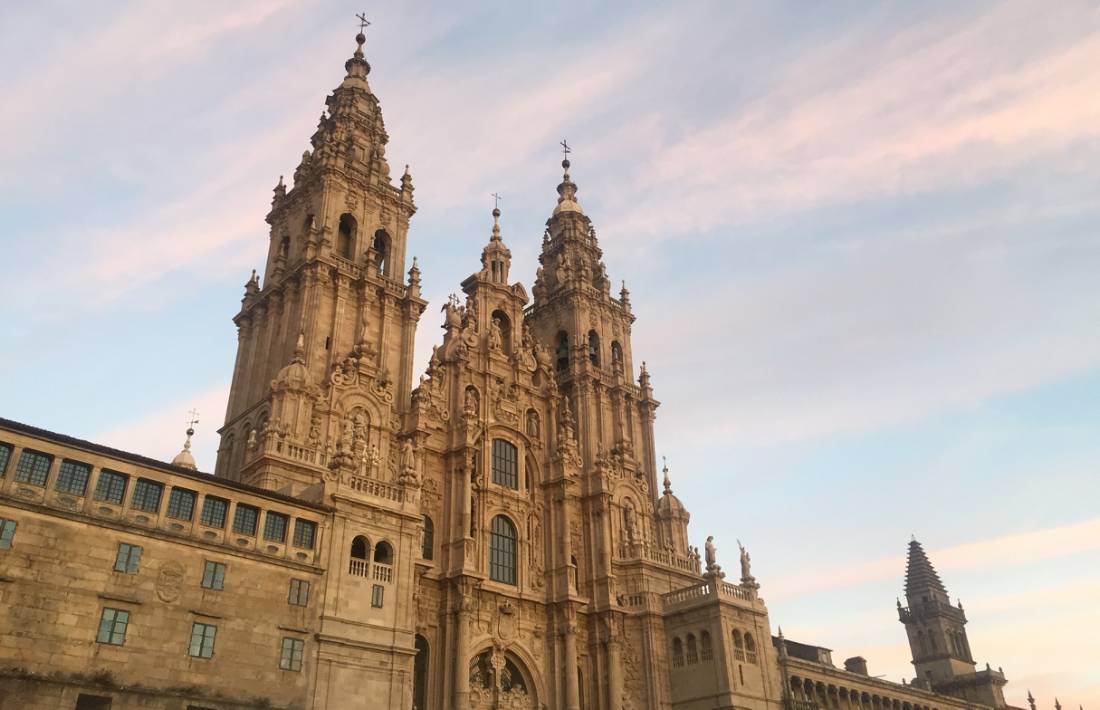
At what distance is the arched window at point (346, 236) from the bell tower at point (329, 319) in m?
0.08

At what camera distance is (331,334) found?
168 feet

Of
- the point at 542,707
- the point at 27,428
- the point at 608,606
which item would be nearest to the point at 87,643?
the point at 27,428

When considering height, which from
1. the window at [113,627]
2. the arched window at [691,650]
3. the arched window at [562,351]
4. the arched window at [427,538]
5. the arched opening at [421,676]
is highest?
the arched window at [562,351]

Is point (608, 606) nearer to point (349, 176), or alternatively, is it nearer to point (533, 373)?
point (533, 373)

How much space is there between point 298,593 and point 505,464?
2232 cm

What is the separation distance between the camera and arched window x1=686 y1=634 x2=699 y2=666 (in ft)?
176

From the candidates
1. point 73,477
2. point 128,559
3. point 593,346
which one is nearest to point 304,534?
point 128,559

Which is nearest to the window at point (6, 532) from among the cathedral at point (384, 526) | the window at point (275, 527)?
the cathedral at point (384, 526)

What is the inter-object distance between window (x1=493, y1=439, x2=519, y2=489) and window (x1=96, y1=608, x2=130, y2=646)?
27.1 m

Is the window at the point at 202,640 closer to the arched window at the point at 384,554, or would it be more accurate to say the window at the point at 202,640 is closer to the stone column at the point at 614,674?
the arched window at the point at 384,554

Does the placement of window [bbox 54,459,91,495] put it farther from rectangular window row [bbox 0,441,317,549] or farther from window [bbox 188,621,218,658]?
window [bbox 188,621,218,658]

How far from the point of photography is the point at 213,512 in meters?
34.2

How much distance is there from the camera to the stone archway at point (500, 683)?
47.7 meters

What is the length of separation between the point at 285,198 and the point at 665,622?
35.5 m
